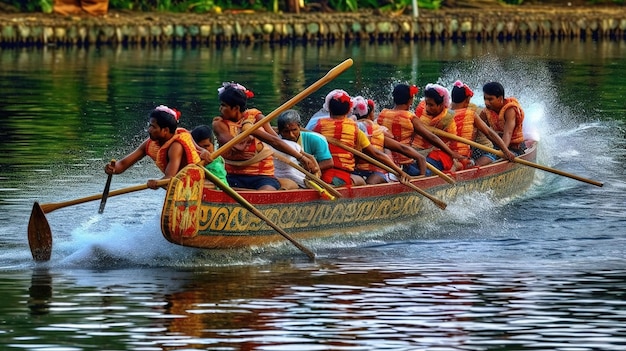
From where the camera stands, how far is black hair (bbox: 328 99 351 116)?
18.9 metres

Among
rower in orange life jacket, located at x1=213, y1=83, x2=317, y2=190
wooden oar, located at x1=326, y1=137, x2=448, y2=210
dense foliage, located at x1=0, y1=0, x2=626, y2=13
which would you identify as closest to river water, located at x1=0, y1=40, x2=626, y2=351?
wooden oar, located at x1=326, y1=137, x2=448, y2=210

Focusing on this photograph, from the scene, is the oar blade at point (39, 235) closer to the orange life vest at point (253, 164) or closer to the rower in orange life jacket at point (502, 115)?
the orange life vest at point (253, 164)

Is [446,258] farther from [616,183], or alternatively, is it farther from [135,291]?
[616,183]

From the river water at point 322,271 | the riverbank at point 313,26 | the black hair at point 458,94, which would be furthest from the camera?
the riverbank at point 313,26

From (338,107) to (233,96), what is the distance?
74.2 inches

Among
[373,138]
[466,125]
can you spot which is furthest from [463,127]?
[373,138]

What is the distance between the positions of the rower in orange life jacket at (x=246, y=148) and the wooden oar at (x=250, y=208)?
0.85 metres

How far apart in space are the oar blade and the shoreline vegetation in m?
30.9

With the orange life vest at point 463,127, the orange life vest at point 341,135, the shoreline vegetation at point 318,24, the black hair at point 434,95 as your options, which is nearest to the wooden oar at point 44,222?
the orange life vest at point 341,135

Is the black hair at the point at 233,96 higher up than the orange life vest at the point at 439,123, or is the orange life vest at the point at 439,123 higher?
→ the black hair at the point at 233,96

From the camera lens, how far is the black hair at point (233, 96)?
685 inches

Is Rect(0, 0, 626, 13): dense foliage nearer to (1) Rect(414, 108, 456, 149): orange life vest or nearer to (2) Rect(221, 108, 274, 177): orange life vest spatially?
(1) Rect(414, 108, 456, 149): orange life vest

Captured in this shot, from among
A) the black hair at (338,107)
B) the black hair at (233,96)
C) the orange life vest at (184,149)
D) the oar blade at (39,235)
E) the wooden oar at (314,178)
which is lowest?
the oar blade at (39,235)

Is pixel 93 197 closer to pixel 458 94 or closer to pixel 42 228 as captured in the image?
pixel 42 228
